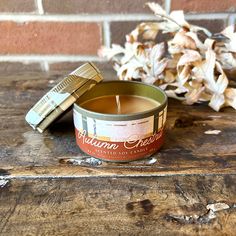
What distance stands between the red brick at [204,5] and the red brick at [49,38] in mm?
189

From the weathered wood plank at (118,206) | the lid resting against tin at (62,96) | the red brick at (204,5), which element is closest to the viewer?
the weathered wood plank at (118,206)

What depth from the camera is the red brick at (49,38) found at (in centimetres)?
82

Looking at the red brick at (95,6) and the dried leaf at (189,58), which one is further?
the red brick at (95,6)

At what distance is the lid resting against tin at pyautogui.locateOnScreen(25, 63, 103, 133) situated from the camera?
0.49 metres

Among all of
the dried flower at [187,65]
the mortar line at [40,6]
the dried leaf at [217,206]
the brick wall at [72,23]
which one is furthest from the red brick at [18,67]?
the dried leaf at [217,206]

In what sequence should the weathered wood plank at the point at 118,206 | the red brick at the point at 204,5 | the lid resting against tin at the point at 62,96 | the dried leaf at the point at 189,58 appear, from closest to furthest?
1. the weathered wood plank at the point at 118,206
2. the lid resting against tin at the point at 62,96
3. the dried leaf at the point at 189,58
4. the red brick at the point at 204,5

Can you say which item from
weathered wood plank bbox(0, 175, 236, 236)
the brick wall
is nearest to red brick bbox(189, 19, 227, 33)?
the brick wall

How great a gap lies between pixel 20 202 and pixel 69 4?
530 mm

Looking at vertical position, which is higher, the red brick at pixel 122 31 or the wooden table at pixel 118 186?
the red brick at pixel 122 31

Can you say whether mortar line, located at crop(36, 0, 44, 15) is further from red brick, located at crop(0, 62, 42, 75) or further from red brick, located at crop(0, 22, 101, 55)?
red brick, located at crop(0, 62, 42, 75)

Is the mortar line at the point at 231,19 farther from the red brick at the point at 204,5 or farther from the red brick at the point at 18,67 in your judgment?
the red brick at the point at 18,67

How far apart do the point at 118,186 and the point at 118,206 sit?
4cm

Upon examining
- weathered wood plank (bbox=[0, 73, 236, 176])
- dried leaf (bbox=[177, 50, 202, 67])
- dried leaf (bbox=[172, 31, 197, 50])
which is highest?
dried leaf (bbox=[172, 31, 197, 50])

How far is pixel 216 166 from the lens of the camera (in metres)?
0.46
